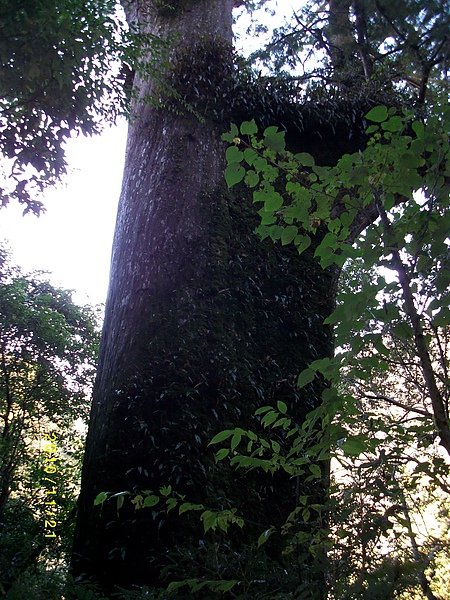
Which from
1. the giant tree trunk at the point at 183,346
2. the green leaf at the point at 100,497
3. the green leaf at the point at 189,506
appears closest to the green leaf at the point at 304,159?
the green leaf at the point at 189,506

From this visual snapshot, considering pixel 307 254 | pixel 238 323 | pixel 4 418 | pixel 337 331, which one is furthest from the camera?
pixel 4 418

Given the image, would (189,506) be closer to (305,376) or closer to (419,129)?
(305,376)

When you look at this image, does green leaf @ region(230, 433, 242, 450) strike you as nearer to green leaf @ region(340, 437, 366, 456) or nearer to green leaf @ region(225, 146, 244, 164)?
green leaf @ region(340, 437, 366, 456)

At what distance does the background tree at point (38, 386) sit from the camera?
639 centimetres

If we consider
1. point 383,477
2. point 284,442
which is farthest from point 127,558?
point 383,477

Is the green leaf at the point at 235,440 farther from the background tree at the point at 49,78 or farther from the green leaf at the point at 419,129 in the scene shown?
the background tree at the point at 49,78

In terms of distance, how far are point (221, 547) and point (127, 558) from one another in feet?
1.57

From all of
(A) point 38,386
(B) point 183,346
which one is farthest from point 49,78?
(A) point 38,386

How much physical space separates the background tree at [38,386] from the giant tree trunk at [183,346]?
3.74 meters

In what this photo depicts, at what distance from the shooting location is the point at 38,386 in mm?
7379

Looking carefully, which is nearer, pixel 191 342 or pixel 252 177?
pixel 252 177

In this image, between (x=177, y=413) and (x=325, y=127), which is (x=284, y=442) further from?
(x=325, y=127)

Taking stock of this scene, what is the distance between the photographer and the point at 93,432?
119 inches

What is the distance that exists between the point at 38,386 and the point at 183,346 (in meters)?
5.12
